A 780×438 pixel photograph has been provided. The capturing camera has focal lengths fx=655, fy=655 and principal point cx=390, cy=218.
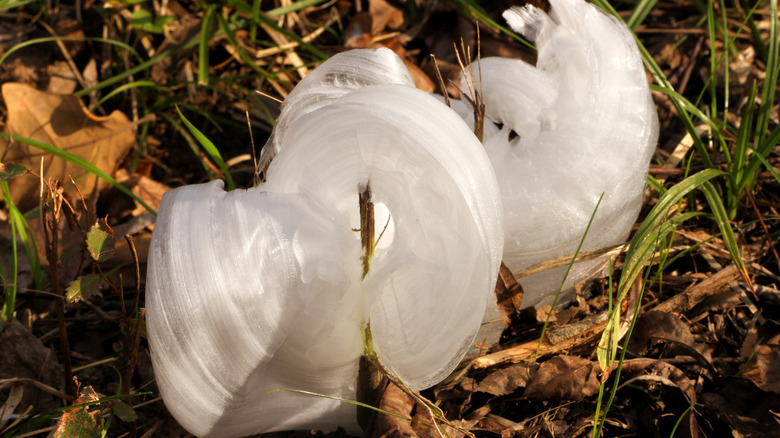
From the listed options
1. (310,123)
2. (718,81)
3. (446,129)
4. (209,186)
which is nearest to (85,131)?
(209,186)

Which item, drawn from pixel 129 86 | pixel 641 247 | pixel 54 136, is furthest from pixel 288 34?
pixel 641 247

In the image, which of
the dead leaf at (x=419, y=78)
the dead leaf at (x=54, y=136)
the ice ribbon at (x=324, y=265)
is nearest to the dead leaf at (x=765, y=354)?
the ice ribbon at (x=324, y=265)

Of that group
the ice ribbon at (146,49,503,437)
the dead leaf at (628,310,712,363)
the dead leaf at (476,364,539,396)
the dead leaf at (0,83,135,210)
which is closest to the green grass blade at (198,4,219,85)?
the dead leaf at (0,83,135,210)

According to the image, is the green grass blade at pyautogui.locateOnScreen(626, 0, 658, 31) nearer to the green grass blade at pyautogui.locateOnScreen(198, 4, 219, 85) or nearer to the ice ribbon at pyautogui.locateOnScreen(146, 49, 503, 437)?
the ice ribbon at pyautogui.locateOnScreen(146, 49, 503, 437)

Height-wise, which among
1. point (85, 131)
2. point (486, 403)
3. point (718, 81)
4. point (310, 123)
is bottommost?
point (486, 403)

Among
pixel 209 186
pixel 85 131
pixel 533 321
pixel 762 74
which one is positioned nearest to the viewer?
pixel 209 186

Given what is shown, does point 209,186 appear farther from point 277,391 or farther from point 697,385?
point 697,385

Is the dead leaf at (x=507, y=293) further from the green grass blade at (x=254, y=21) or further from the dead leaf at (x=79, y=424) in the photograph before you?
the green grass blade at (x=254, y=21)
